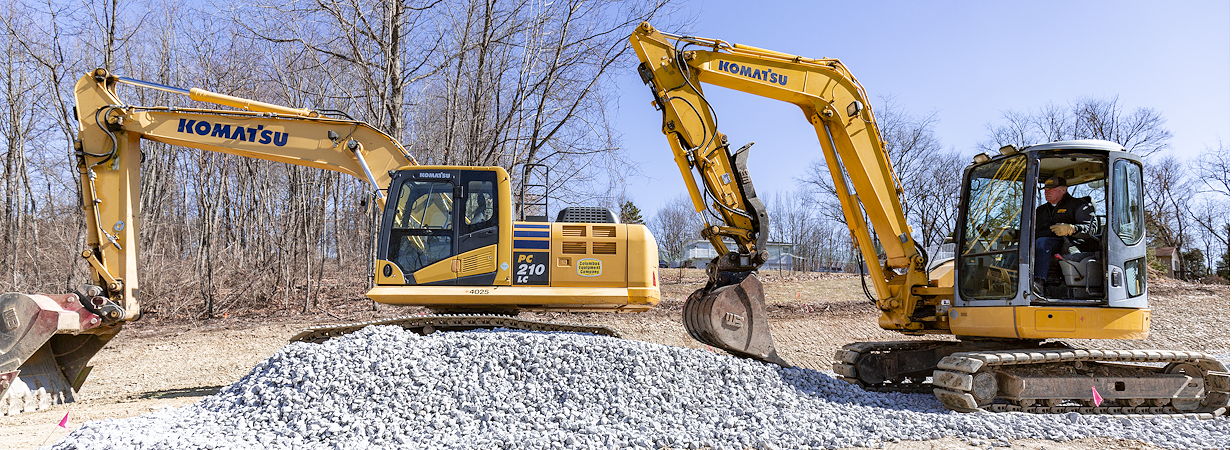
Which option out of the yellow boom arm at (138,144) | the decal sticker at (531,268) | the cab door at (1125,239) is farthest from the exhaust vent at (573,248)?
the cab door at (1125,239)

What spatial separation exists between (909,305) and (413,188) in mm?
5474

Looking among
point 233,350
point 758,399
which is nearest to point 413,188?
point 758,399

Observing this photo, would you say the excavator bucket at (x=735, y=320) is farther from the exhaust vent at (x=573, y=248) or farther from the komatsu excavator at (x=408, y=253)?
the exhaust vent at (x=573, y=248)

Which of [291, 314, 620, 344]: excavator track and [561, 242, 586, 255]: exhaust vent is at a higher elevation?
[561, 242, 586, 255]: exhaust vent

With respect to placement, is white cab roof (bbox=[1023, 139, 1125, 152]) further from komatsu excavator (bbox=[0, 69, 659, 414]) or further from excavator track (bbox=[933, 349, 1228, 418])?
komatsu excavator (bbox=[0, 69, 659, 414])

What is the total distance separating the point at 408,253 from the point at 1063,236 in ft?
21.4

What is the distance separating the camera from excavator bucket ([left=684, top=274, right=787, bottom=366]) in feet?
24.6

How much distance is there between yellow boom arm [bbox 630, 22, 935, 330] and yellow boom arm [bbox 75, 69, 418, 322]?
3.42 meters

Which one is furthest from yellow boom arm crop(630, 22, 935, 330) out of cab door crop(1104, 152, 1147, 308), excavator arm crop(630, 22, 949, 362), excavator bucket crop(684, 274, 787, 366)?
cab door crop(1104, 152, 1147, 308)

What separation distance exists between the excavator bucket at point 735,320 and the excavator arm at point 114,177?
4.01 metres

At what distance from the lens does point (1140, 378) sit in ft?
23.6

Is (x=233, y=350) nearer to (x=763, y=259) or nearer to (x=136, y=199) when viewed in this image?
(x=136, y=199)

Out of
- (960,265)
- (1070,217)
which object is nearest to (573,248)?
(960,265)

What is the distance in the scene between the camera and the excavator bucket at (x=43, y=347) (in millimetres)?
7328
